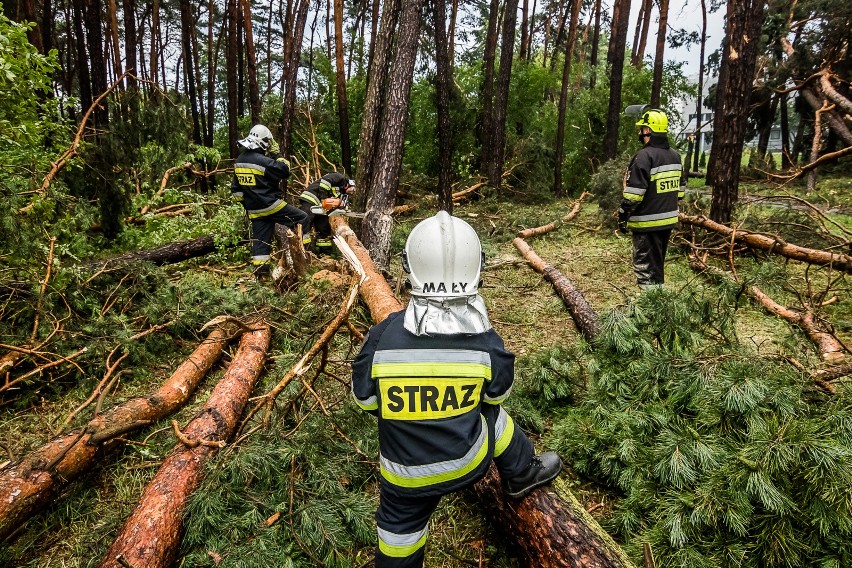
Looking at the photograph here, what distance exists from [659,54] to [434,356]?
46.0 feet

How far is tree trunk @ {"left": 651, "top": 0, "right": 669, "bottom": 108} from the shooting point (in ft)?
40.6

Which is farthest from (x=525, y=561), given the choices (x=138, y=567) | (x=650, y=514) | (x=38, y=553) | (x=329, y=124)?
(x=329, y=124)

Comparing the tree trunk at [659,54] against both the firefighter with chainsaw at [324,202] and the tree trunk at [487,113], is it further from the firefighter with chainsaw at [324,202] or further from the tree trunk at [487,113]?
the firefighter with chainsaw at [324,202]

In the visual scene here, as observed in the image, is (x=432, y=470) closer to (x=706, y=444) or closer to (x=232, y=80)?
(x=706, y=444)

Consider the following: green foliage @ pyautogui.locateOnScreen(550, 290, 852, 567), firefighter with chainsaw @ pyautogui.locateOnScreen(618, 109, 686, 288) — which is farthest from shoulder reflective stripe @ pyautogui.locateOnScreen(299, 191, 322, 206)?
green foliage @ pyautogui.locateOnScreen(550, 290, 852, 567)

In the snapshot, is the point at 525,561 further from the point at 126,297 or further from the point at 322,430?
the point at 126,297

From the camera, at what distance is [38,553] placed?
2.37 m

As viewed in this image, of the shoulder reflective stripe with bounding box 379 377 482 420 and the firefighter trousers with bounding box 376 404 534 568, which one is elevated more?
the shoulder reflective stripe with bounding box 379 377 482 420

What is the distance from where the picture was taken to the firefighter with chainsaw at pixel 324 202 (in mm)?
6547

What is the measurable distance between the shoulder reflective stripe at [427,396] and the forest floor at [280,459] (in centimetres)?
91

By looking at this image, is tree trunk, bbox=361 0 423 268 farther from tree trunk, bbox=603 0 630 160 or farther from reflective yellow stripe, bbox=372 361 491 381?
tree trunk, bbox=603 0 630 160

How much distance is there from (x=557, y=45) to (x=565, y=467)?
67.7 ft

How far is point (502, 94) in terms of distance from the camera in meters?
10.5

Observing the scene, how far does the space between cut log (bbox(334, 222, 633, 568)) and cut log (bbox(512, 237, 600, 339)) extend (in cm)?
186
